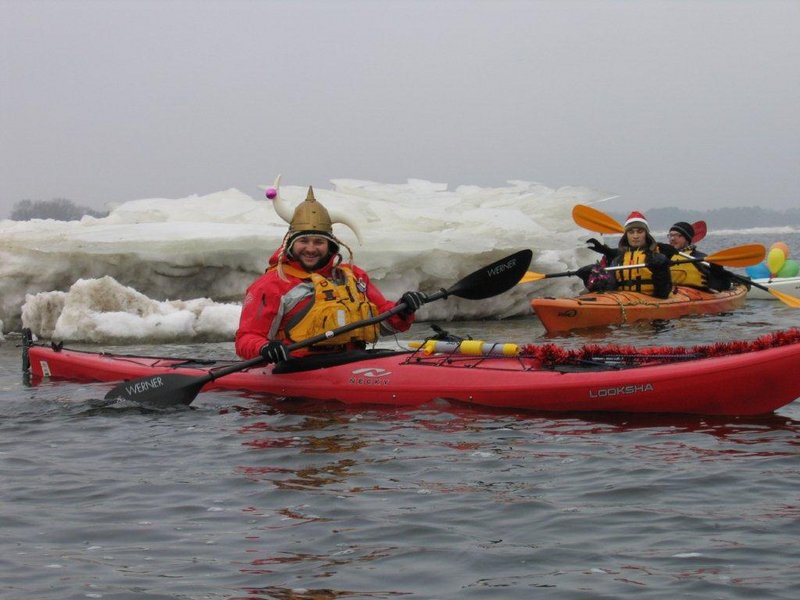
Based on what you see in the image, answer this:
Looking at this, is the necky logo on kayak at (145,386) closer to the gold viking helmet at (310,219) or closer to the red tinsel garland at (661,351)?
the gold viking helmet at (310,219)

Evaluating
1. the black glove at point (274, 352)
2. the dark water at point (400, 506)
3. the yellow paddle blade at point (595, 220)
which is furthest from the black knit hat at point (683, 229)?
the black glove at point (274, 352)

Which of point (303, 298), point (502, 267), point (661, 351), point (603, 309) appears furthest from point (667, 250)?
point (303, 298)

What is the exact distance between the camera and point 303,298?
6.75 meters

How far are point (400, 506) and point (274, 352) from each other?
2295 mm

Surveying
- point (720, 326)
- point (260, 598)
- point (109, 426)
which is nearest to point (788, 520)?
point (260, 598)

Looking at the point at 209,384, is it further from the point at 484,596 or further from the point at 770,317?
the point at 770,317

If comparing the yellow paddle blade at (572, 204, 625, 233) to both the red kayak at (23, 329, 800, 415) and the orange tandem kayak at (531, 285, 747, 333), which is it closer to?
the orange tandem kayak at (531, 285, 747, 333)

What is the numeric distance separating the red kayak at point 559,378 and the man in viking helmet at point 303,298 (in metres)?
0.27

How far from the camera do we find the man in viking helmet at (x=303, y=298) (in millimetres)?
6723

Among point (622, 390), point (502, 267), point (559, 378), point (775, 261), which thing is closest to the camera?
point (622, 390)

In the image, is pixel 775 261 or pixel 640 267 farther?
pixel 775 261

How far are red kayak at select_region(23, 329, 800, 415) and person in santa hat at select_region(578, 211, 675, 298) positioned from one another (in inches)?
230

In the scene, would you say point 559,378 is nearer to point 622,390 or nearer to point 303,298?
point 622,390

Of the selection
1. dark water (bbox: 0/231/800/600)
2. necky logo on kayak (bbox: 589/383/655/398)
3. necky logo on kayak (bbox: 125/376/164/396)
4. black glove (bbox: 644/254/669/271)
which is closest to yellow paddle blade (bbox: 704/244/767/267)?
black glove (bbox: 644/254/669/271)
